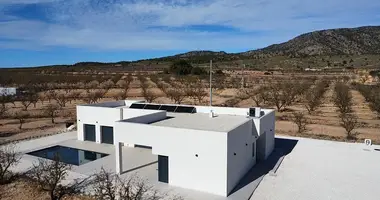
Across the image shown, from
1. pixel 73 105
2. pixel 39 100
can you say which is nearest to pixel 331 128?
pixel 73 105

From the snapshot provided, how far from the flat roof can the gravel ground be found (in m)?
2.62

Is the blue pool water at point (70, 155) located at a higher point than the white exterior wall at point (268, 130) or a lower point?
lower

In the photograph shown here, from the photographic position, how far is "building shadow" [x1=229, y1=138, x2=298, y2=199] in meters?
11.2

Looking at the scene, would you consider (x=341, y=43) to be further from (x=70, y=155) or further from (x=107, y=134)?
(x=70, y=155)

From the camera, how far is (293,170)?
12.6m

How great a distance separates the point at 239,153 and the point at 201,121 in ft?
9.42

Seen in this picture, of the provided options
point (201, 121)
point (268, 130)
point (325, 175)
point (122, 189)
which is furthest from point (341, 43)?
point (122, 189)

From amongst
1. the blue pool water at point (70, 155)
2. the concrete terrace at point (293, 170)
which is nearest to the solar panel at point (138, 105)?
the concrete terrace at point (293, 170)

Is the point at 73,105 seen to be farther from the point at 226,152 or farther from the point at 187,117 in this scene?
the point at 226,152

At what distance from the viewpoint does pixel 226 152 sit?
32.7 ft

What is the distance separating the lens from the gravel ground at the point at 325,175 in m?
10.4

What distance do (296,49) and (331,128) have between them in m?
78.2

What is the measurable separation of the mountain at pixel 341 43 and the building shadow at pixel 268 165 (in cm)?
7503

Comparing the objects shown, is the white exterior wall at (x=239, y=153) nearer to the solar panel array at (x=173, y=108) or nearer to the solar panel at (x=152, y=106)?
the solar panel array at (x=173, y=108)
